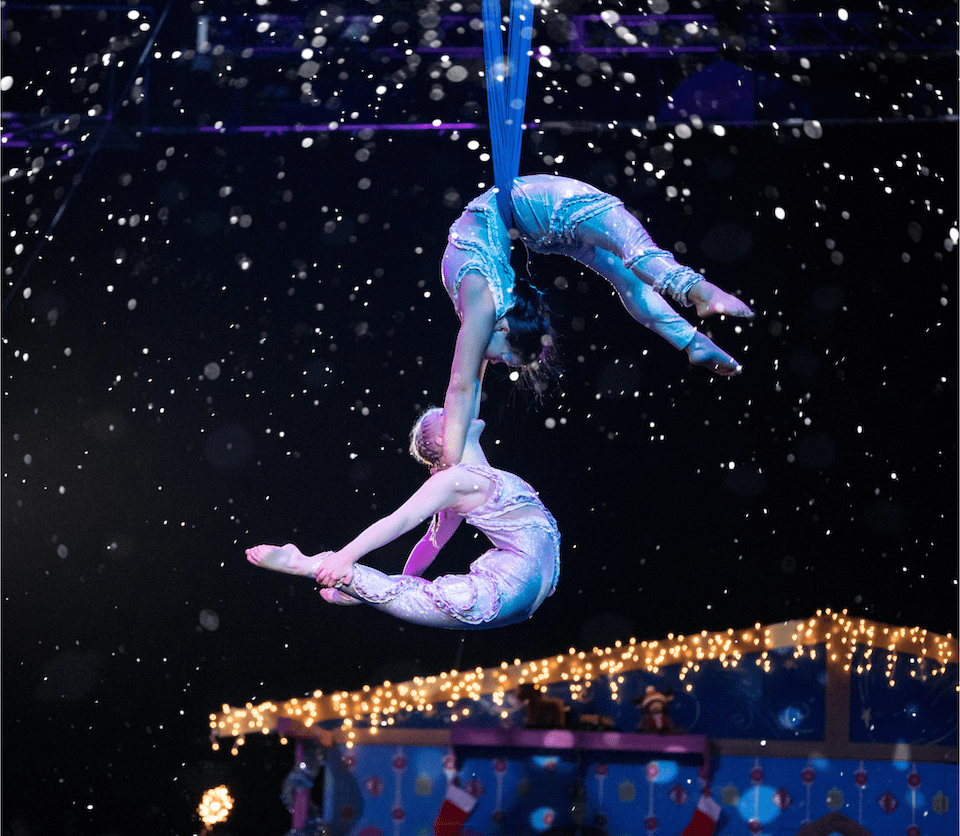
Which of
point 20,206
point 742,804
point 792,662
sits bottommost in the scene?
point 742,804

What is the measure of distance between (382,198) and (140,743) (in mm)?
2269

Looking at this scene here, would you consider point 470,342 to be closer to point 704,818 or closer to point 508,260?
point 508,260

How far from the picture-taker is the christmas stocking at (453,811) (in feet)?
13.7

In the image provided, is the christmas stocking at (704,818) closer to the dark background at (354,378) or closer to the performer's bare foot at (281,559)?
the dark background at (354,378)

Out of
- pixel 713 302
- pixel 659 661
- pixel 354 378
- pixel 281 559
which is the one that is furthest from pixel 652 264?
pixel 659 661

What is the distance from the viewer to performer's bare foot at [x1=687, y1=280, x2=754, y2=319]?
98.5 inches

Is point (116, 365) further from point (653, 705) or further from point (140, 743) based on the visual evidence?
point (653, 705)

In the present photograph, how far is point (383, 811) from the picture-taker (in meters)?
4.22

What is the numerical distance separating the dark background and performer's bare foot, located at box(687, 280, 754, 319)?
1.77 meters

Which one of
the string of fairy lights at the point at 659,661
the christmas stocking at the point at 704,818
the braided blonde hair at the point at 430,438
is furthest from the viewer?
the string of fairy lights at the point at 659,661

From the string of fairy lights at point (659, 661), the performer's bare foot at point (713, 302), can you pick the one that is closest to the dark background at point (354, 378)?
the string of fairy lights at point (659, 661)

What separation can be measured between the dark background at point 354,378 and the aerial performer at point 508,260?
138cm

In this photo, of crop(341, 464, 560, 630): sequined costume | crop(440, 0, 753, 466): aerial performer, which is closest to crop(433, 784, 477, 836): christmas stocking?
crop(341, 464, 560, 630): sequined costume

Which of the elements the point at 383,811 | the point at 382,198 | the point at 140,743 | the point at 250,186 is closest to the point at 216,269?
the point at 250,186
